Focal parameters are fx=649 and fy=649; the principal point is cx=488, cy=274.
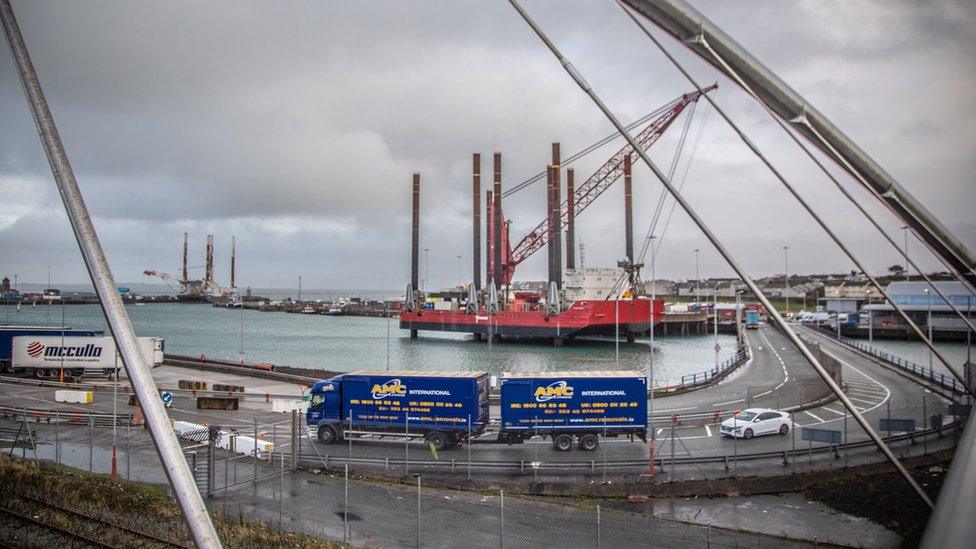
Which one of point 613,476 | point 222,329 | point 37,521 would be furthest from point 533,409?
point 222,329

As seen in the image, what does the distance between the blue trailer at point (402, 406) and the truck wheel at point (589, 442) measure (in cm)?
313

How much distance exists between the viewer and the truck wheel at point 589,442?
773 inches

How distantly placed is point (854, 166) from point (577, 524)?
1002 centimetres

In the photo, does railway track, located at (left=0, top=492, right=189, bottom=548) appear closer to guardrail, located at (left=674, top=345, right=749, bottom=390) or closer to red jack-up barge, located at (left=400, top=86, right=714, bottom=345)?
guardrail, located at (left=674, top=345, right=749, bottom=390)

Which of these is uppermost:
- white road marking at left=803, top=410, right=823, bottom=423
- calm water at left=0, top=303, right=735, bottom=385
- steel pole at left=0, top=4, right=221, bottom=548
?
steel pole at left=0, top=4, right=221, bottom=548

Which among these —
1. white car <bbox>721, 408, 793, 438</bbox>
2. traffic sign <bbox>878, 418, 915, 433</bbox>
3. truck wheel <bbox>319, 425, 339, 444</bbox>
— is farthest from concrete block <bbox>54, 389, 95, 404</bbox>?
traffic sign <bbox>878, 418, 915, 433</bbox>

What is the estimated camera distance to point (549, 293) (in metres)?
80.5

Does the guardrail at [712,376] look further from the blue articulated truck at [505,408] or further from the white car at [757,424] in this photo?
the blue articulated truck at [505,408]

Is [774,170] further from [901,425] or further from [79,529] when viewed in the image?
[901,425]

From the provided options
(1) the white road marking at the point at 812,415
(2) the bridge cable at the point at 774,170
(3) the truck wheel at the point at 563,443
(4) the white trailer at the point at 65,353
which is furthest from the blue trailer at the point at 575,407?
(4) the white trailer at the point at 65,353

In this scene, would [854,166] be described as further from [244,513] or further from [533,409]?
[533,409]

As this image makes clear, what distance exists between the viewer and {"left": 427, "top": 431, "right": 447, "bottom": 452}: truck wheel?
20.1m

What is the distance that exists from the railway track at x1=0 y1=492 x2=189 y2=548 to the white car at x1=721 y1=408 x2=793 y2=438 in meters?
16.5

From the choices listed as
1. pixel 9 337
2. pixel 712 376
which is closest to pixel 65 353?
pixel 9 337
